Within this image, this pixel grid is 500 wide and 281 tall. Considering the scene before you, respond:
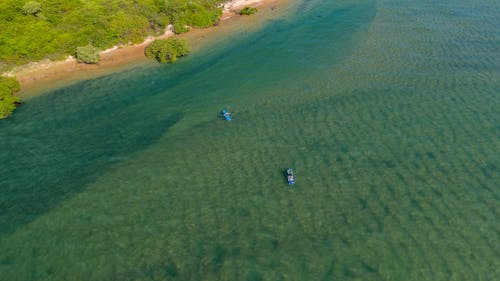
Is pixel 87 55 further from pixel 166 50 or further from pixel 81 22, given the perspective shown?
pixel 166 50

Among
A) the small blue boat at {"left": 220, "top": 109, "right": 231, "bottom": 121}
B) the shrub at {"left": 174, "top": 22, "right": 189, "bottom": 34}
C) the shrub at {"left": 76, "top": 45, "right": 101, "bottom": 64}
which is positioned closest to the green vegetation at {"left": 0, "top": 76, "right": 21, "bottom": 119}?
the shrub at {"left": 76, "top": 45, "right": 101, "bottom": 64}

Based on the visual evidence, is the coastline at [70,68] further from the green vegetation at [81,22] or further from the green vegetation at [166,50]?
the green vegetation at [166,50]

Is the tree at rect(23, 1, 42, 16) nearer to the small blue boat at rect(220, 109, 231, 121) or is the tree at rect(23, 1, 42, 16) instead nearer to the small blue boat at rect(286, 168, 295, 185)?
the small blue boat at rect(220, 109, 231, 121)

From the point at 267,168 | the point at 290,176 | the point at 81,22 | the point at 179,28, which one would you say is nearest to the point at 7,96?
the point at 81,22

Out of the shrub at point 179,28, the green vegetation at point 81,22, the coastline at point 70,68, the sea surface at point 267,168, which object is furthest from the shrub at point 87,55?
the shrub at point 179,28

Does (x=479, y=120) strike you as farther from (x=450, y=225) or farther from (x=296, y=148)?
(x=296, y=148)

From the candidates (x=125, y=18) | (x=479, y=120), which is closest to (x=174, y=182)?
(x=479, y=120)
